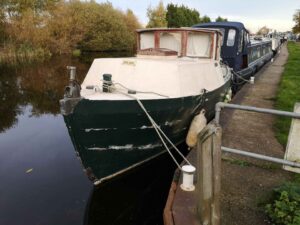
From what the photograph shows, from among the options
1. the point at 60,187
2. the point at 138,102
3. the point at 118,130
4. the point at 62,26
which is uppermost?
the point at 62,26

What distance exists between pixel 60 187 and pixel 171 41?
500cm

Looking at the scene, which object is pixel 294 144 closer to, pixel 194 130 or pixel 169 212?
pixel 169 212

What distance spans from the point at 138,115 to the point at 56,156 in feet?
9.92

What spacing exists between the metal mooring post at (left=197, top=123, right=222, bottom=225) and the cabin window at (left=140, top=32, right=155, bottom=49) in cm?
632

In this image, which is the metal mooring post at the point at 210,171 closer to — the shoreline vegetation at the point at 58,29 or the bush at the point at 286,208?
the bush at the point at 286,208

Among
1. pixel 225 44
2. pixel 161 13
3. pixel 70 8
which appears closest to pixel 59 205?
pixel 225 44

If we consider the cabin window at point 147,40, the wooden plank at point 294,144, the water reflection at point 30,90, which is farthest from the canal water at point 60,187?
the cabin window at point 147,40

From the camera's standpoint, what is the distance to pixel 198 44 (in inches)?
342

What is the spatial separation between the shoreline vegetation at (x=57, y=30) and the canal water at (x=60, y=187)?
20.6 metres

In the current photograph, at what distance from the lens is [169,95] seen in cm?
646

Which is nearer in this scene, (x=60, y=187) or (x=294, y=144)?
(x=294, y=144)

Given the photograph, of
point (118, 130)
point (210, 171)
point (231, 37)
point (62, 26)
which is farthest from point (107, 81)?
point (62, 26)

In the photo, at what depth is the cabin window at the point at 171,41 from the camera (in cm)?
860

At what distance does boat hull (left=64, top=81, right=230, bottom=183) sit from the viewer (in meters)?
5.33
